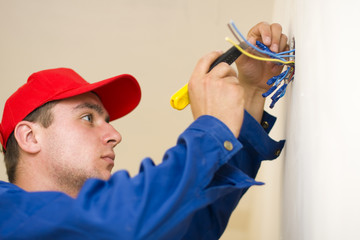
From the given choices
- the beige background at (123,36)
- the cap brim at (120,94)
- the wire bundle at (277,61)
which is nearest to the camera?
the wire bundle at (277,61)

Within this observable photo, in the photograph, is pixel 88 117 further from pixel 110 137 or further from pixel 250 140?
pixel 250 140

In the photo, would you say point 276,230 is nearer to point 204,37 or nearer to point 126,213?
point 126,213

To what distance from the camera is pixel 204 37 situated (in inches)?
72.6

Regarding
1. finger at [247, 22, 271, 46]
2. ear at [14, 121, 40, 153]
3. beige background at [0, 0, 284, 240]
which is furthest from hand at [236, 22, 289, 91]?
beige background at [0, 0, 284, 240]

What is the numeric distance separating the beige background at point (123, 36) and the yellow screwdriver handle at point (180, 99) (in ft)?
3.06

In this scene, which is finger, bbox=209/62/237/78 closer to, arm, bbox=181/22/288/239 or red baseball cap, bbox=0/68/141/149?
arm, bbox=181/22/288/239

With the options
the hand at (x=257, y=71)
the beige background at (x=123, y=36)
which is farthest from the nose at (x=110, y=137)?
the beige background at (x=123, y=36)

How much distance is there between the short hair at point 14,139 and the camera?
1.09 metres

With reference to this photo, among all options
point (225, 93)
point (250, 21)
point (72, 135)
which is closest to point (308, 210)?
point (225, 93)

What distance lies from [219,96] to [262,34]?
0.72 ft

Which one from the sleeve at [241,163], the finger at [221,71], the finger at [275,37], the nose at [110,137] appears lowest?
the sleeve at [241,163]

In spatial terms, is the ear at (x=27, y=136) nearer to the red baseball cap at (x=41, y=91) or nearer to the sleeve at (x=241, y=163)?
the red baseball cap at (x=41, y=91)

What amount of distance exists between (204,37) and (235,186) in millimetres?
1111

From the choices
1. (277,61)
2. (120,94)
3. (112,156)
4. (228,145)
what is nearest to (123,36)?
(120,94)
